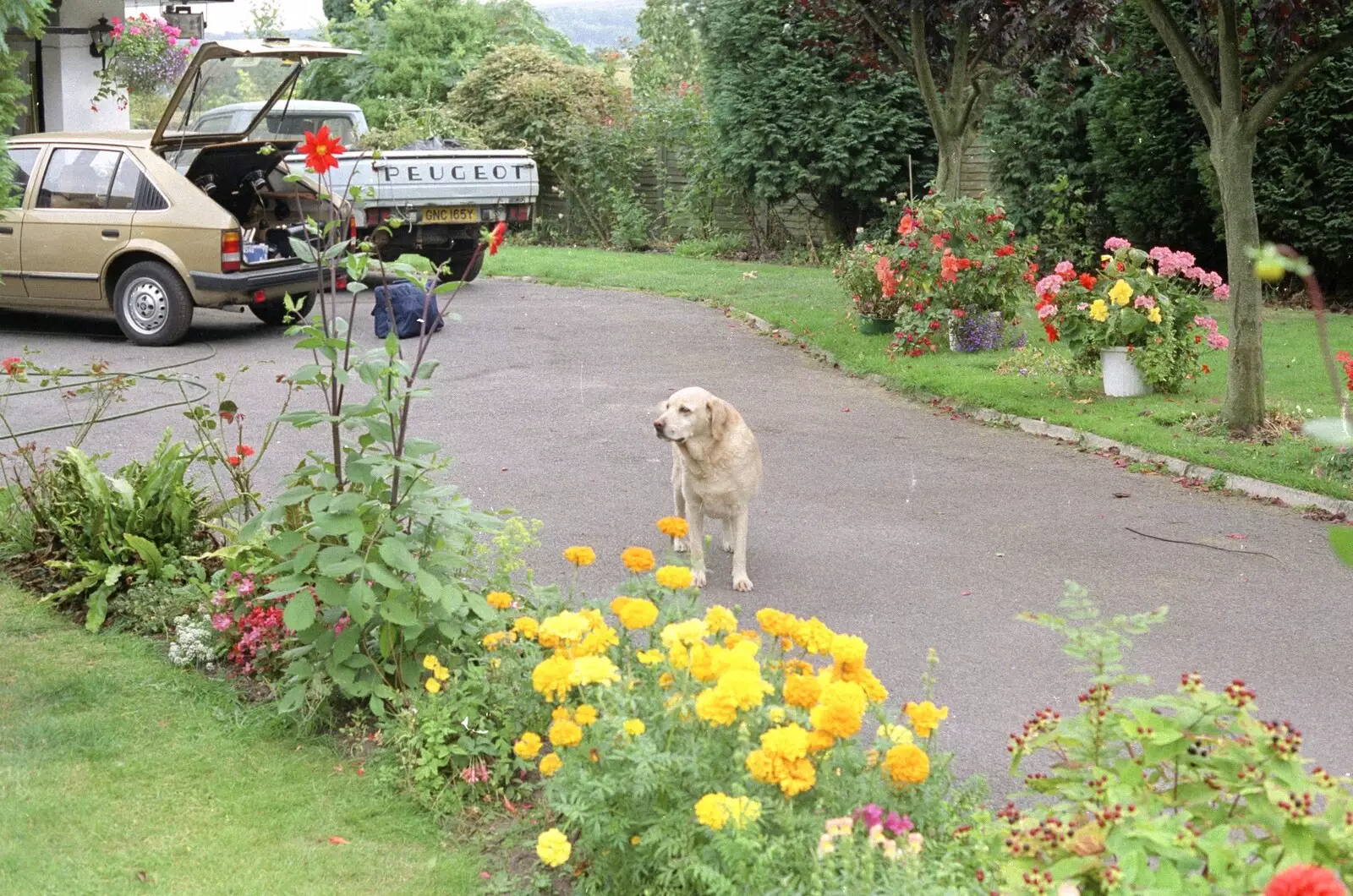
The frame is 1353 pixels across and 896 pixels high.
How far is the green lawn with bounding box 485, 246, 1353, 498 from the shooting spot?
8.80 metres

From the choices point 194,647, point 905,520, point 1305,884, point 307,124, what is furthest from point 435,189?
point 1305,884

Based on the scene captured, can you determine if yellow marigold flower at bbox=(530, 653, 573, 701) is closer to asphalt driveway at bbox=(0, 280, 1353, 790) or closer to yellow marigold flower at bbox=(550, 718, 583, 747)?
yellow marigold flower at bbox=(550, 718, 583, 747)

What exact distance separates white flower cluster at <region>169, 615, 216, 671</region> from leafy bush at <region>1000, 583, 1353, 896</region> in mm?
3368

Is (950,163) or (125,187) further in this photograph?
(950,163)

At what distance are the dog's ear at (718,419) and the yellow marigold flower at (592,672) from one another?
310 centimetres

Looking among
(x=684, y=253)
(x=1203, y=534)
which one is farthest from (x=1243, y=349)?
(x=684, y=253)

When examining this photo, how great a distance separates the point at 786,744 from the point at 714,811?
0.66ft

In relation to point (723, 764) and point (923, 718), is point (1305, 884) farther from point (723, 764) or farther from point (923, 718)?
point (723, 764)

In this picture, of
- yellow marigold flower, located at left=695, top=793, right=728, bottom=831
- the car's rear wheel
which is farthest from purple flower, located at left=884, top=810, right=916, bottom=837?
the car's rear wheel

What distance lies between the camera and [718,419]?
6.45 meters

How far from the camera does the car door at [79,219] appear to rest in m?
13.4

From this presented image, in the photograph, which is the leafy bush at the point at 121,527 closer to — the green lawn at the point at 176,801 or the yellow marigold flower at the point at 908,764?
the green lawn at the point at 176,801

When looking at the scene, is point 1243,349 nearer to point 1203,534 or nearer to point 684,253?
point 1203,534

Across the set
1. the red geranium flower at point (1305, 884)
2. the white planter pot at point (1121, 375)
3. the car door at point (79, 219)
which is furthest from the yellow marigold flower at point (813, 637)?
the car door at point (79, 219)
